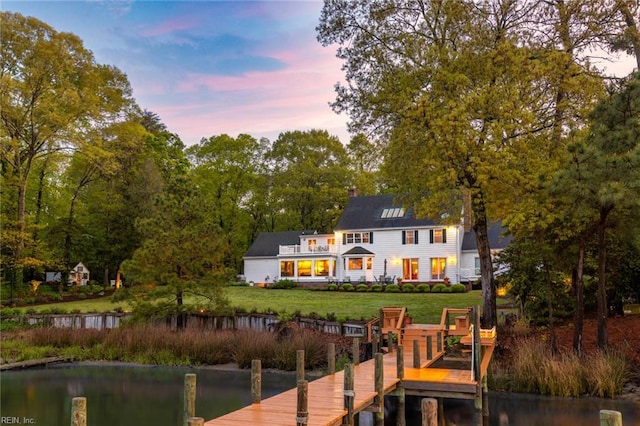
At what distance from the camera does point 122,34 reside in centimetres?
2745

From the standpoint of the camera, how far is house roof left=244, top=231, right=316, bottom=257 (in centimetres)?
4700

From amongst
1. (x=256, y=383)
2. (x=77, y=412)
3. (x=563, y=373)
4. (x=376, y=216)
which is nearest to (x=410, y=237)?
(x=376, y=216)

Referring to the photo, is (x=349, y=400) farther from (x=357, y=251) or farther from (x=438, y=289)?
(x=357, y=251)

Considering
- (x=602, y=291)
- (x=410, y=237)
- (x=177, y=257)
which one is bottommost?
(x=602, y=291)

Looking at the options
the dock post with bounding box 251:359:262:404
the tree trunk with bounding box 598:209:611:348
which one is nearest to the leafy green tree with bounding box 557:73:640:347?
the tree trunk with bounding box 598:209:611:348

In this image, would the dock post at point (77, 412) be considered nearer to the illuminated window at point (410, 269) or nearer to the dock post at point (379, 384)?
the dock post at point (379, 384)

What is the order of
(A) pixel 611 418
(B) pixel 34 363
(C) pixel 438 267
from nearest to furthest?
(A) pixel 611 418 → (B) pixel 34 363 → (C) pixel 438 267

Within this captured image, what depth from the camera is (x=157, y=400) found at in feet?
50.3

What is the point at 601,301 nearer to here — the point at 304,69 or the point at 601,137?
the point at 601,137

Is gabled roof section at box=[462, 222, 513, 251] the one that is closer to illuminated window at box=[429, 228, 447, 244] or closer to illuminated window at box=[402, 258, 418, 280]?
illuminated window at box=[429, 228, 447, 244]

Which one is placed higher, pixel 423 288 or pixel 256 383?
pixel 423 288

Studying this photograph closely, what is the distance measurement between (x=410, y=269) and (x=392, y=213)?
183 inches

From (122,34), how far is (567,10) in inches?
801

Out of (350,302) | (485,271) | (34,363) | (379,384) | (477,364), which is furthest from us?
(350,302)
